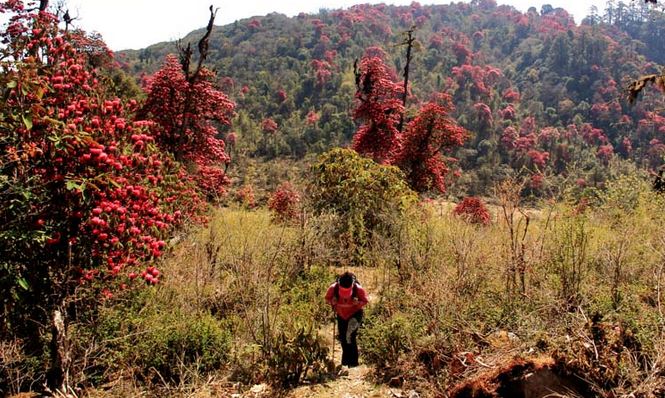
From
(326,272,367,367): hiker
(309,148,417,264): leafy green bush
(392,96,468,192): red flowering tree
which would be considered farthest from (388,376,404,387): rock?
(392,96,468,192): red flowering tree

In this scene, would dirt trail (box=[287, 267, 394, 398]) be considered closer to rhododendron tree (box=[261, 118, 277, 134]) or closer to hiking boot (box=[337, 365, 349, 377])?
hiking boot (box=[337, 365, 349, 377])

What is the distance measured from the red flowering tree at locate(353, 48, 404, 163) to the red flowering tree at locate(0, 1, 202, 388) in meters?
8.51

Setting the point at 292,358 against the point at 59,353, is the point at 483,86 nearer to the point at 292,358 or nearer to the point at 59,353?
the point at 292,358

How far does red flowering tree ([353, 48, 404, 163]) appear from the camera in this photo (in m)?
13.2

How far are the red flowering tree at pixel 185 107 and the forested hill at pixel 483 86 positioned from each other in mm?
12778

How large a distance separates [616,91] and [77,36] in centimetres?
4609

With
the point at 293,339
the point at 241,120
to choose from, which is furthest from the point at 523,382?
the point at 241,120

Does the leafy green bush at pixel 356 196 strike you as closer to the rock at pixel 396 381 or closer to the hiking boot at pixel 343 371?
the hiking boot at pixel 343 371

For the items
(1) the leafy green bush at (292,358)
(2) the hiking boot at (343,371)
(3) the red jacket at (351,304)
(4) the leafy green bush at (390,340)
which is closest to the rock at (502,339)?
(4) the leafy green bush at (390,340)

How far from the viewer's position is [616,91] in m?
43.2

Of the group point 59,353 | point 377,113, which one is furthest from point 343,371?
point 377,113

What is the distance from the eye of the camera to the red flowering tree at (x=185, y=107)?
10.3 metres

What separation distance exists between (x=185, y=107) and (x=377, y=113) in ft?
18.1

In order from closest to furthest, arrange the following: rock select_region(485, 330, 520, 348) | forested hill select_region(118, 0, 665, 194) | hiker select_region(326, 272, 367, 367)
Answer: rock select_region(485, 330, 520, 348) → hiker select_region(326, 272, 367, 367) → forested hill select_region(118, 0, 665, 194)
